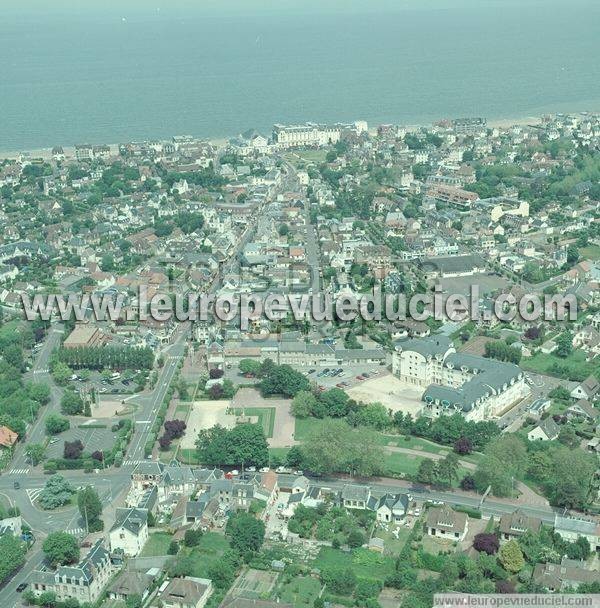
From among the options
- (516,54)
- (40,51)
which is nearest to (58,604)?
(516,54)

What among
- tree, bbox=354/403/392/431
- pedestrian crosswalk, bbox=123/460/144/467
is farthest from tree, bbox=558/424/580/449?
pedestrian crosswalk, bbox=123/460/144/467

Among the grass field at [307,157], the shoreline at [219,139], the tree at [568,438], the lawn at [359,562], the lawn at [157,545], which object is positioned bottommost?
the lawn at [157,545]

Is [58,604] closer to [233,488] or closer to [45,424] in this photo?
[233,488]

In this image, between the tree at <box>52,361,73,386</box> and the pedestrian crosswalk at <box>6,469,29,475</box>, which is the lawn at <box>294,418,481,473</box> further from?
the tree at <box>52,361,73,386</box>

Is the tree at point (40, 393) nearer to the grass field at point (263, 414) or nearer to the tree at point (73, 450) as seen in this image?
the tree at point (73, 450)

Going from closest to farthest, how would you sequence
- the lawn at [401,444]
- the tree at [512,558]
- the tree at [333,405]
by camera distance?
the tree at [512,558] < the lawn at [401,444] < the tree at [333,405]

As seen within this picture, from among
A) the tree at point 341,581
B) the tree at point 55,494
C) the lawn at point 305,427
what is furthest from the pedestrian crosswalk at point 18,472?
the tree at point 341,581
